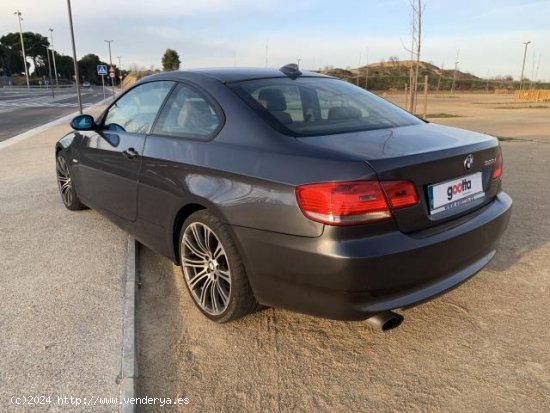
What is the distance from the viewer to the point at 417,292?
2383 mm

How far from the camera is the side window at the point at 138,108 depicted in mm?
3459

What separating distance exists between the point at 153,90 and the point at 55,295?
1616 millimetres

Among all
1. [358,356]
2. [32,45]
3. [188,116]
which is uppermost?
[32,45]

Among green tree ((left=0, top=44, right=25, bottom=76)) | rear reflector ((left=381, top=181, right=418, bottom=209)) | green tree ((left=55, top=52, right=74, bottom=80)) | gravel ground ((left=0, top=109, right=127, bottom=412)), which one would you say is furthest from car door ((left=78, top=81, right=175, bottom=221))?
green tree ((left=55, top=52, right=74, bottom=80))

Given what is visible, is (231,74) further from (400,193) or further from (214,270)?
(400,193)

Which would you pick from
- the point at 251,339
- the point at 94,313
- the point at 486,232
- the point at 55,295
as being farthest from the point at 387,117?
the point at 55,295

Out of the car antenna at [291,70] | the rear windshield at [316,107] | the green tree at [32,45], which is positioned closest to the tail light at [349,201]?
the rear windshield at [316,107]

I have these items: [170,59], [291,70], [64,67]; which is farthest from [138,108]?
[64,67]

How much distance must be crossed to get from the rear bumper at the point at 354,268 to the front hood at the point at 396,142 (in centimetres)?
41

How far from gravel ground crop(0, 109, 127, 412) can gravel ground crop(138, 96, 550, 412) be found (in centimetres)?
22

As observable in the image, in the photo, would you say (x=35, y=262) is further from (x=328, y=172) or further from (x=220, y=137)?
(x=328, y=172)

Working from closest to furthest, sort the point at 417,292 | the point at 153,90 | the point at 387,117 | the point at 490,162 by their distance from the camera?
the point at 417,292, the point at 490,162, the point at 387,117, the point at 153,90

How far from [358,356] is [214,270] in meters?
0.96

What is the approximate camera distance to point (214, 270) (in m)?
2.87
